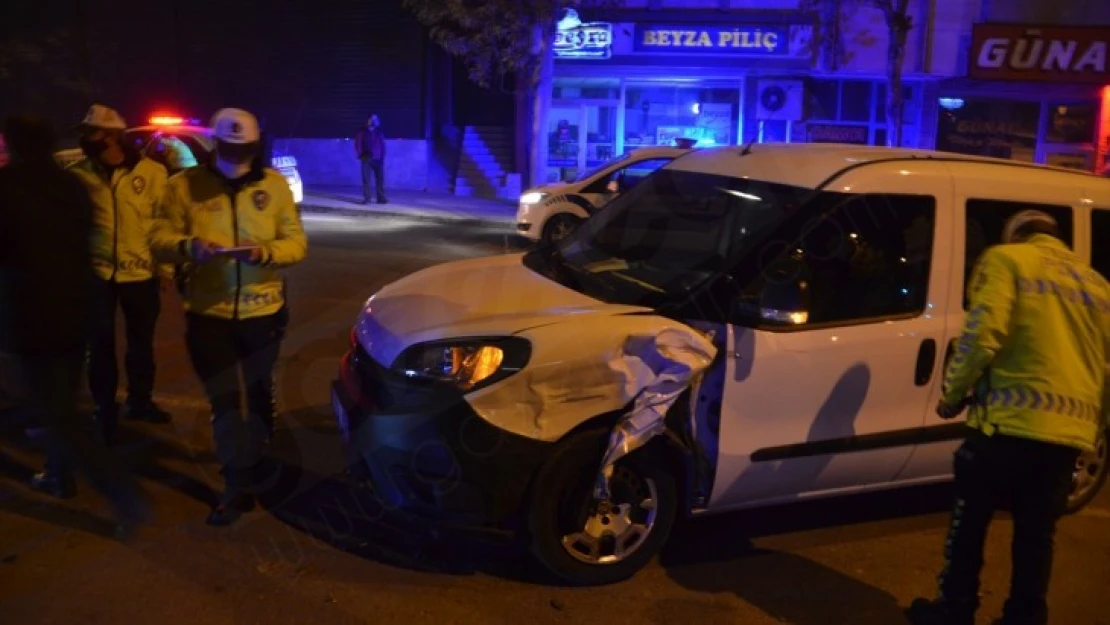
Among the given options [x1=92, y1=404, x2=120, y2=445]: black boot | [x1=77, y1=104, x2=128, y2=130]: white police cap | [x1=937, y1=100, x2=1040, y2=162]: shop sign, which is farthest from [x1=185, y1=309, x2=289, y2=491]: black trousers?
A: [x1=937, y1=100, x2=1040, y2=162]: shop sign

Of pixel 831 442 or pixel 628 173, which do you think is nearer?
pixel 831 442

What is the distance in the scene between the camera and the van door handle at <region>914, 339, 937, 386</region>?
444cm

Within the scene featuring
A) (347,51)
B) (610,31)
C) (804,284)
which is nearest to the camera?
(804,284)

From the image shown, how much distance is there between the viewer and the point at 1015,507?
12.0 ft

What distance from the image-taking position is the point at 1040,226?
3.66 meters

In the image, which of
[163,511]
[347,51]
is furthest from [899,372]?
[347,51]

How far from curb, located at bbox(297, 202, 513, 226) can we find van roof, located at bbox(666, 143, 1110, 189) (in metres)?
12.9

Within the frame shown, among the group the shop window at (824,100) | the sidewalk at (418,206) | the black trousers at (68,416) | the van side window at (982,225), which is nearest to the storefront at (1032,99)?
the shop window at (824,100)

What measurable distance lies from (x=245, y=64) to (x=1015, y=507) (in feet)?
80.6

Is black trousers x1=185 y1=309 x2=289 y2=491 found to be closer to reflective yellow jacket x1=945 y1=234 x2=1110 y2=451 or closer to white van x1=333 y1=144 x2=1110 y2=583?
white van x1=333 y1=144 x2=1110 y2=583

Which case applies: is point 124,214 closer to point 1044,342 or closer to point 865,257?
point 865,257

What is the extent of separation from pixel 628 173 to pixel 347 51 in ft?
43.1

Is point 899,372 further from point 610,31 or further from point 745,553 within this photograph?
point 610,31

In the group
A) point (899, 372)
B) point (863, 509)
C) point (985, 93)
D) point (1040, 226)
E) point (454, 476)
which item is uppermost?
point (985, 93)
